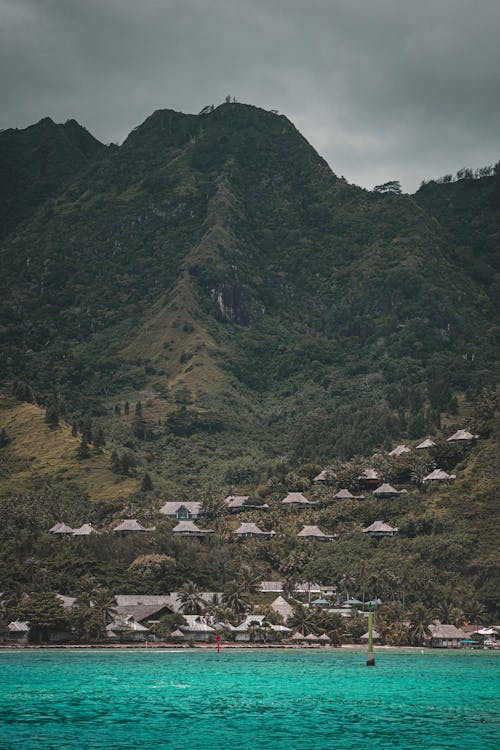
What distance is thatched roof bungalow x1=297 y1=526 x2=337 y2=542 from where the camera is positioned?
174250mm

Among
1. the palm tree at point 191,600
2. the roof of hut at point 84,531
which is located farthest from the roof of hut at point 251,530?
the palm tree at point 191,600

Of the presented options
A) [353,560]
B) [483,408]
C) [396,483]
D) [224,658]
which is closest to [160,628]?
[224,658]

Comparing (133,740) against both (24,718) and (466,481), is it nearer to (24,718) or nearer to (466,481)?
(24,718)

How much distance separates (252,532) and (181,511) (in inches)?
705

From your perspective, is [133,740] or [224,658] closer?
[133,740]

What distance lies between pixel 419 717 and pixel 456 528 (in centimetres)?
9465

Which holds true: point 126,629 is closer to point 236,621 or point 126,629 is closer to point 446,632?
point 236,621

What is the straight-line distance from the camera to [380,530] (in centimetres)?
17062

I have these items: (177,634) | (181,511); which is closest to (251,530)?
(181,511)

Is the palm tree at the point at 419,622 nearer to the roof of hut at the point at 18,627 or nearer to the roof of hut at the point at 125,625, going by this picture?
the roof of hut at the point at 125,625

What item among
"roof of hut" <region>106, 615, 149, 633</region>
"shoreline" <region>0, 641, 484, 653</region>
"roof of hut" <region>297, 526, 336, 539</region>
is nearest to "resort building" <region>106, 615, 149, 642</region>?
"roof of hut" <region>106, 615, 149, 633</region>

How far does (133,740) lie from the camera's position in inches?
2218

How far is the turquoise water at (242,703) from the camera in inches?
2249

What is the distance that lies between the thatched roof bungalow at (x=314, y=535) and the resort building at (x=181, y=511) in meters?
22.5
